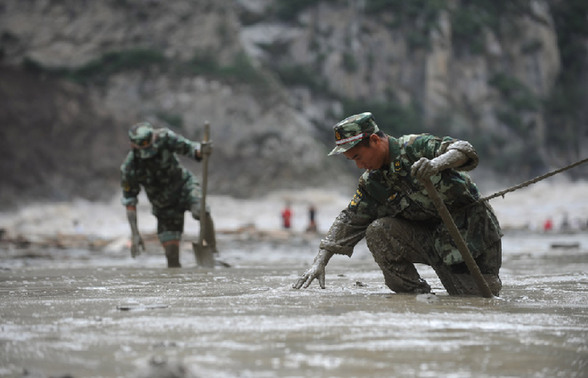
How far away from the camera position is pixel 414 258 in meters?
4.40

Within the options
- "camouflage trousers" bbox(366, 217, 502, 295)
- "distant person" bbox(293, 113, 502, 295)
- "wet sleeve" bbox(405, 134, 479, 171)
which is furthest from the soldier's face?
"camouflage trousers" bbox(366, 217, 502, 295)

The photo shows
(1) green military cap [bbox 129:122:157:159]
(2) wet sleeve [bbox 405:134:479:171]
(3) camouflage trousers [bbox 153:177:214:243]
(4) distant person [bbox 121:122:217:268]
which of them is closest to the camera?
(2) wet sleeve [bbox 405:134:479:171]

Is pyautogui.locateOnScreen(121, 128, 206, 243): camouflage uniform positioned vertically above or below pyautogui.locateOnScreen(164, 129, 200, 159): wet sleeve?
below

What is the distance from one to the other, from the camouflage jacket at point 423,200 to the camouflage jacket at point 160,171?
11.3ft

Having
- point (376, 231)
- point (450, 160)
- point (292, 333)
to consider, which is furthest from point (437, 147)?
point (292, 333)

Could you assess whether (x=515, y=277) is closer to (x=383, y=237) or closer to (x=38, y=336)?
(x=383, y=237)

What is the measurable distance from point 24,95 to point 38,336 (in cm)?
3195

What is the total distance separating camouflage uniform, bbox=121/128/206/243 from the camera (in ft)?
24.5

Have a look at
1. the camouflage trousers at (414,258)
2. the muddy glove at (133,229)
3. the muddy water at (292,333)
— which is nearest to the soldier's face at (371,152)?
the camouflage trousers at (414,258)

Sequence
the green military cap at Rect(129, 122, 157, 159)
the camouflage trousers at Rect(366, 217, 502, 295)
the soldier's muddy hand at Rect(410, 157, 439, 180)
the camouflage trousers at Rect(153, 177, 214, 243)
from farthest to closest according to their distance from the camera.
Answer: the camouflage trousers at Rect(153, 177, 214, 243) < the green military cap at Rect(129, 122, 157, 159) < the camouflage trousers at Rect(366, 217, 502, 295) < the soldier's muddy hand at Rect(410, 157, 439, 180)

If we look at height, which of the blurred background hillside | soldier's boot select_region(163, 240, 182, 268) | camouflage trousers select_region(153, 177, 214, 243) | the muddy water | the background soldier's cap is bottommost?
the muddy water

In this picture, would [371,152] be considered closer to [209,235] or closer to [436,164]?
[436,164]

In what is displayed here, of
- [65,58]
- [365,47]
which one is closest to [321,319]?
[65,58]

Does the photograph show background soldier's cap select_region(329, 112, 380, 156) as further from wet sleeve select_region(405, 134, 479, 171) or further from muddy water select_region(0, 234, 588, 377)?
muddy water select_region(0, 234, 588, 377)
